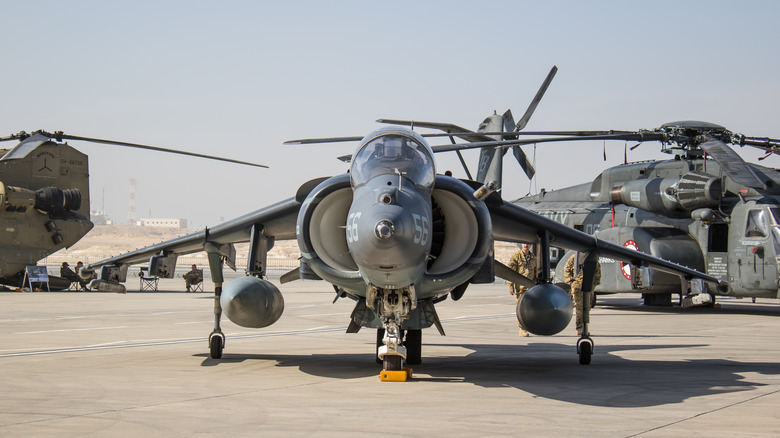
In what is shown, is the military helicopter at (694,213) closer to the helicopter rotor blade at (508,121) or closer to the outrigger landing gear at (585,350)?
the helicopter rotor blade at (508,121)

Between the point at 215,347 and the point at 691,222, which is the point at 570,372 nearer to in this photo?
the point at 215,347

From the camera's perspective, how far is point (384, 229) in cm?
791

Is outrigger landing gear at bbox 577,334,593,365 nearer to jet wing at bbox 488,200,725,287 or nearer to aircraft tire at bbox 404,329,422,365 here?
jet wing at bbox 488,200,725,287

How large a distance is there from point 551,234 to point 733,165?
8629 millimetres

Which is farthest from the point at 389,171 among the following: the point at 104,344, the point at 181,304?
the point at 181,304

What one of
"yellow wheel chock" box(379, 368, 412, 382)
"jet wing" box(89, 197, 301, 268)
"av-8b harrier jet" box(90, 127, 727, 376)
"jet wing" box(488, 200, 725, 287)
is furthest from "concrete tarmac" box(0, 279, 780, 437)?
"jet wing" box(89, 197, 301, 268)

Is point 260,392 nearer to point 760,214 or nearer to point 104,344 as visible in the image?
point 104,344

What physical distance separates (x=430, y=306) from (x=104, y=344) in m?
6.77

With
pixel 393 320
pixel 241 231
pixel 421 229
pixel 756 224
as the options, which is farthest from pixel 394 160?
pixel 756 224

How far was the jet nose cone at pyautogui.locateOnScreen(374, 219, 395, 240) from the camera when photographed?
25.9 ft

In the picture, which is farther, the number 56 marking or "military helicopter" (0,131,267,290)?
"military helicopter" (0,131,267,290)

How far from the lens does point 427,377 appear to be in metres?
10.1

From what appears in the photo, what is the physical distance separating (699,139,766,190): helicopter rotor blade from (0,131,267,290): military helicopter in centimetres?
2244

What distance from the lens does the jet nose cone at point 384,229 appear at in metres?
7.89
